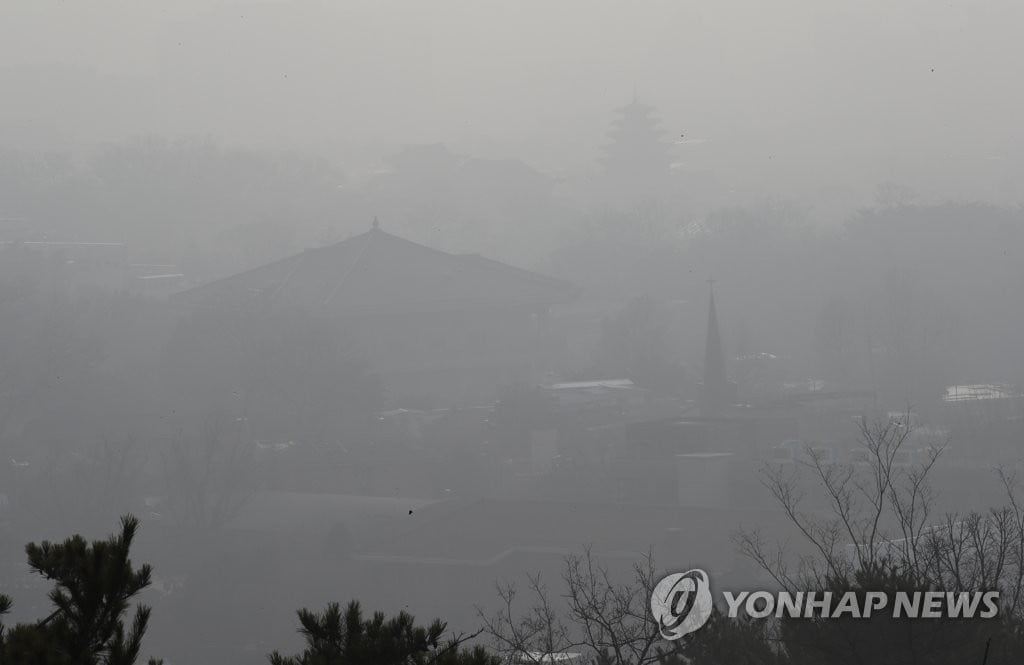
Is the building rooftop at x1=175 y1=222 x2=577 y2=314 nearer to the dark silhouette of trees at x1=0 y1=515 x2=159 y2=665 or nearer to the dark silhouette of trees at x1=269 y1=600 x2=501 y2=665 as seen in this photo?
the dark silhouette of trees at x1=269 y1=600 x2=501 y2=665

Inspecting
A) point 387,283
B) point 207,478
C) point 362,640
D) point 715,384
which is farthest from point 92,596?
point 387,283

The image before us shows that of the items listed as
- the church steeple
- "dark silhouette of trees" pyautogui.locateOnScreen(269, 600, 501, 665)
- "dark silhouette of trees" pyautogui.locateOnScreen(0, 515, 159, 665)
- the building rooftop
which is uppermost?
the building rooftop

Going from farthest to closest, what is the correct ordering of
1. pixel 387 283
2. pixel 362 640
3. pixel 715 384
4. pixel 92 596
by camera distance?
pixel 387 283 < pixel 715 384 < pixel 362 640 < pixel 92 596

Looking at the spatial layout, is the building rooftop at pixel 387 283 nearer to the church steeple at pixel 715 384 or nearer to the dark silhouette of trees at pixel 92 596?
the church steeple at pixel 715 384

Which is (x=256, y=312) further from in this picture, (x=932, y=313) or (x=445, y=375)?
(x=932, y=313)

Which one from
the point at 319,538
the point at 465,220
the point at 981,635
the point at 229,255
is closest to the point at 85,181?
the point at 229,255

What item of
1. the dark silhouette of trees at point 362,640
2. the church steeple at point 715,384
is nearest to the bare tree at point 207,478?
the church steeple at point 715,384

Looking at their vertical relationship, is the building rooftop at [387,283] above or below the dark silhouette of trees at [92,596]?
above

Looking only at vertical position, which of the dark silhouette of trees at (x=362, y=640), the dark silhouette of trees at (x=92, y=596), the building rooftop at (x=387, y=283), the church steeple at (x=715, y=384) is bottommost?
the dark silhouette of trees at (x=362, y=640)

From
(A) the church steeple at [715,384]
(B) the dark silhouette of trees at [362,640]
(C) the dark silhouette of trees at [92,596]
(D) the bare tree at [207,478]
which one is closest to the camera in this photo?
(C) the dark silhouette of trees at [92,596]

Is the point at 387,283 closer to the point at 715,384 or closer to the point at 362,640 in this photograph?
the point at 715,384

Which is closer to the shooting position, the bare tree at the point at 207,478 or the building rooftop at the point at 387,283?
the bare tree at the point at 207,478

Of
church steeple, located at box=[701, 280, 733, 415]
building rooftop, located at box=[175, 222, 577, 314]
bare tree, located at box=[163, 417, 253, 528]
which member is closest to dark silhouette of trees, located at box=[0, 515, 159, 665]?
bare tree, located at box=[163, 417, 253, 528]

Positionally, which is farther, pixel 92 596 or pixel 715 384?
pixel 715 384
